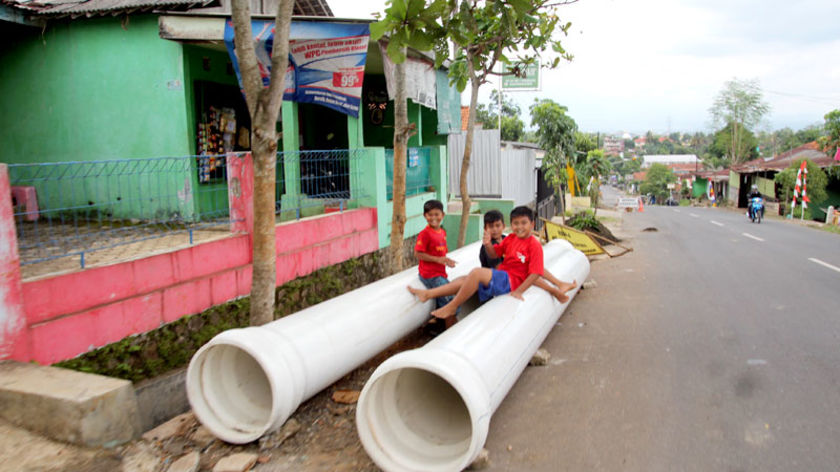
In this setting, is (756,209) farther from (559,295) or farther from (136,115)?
(136,115)

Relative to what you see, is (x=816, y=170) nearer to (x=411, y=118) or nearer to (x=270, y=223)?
(x=411, y=118)

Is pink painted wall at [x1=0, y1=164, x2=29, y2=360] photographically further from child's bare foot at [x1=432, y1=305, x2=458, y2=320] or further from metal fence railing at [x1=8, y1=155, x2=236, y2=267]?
child's bare foot at [x1=432, y1=305, x2=458, y2=320]

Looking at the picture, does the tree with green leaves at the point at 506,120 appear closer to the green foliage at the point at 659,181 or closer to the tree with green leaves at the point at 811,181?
the tree with green leaves at the point at 811,181

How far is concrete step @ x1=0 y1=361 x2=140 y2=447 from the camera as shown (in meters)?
3.29

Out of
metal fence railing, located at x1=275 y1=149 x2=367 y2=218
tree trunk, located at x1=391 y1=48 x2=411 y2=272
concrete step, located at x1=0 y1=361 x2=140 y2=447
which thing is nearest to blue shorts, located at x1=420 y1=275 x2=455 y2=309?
tree trunk, located at x1=391 y1=48 x2=411 y2=272

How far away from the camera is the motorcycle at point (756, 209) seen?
72.7ft

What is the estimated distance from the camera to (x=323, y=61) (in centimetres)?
827

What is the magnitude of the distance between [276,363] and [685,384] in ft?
11.1

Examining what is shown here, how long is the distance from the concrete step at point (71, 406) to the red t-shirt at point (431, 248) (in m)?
2.94

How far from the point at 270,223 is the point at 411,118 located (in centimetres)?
793

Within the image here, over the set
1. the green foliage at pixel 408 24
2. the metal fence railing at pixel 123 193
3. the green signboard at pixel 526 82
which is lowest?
the metal fence railing at pixel 123 193

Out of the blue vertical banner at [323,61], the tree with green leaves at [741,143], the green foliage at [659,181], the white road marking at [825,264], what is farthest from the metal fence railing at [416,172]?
the green foliage at [659,181]

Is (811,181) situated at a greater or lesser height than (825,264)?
greater

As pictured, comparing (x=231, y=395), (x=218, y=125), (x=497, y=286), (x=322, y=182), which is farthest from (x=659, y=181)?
(x=231, y=395)
